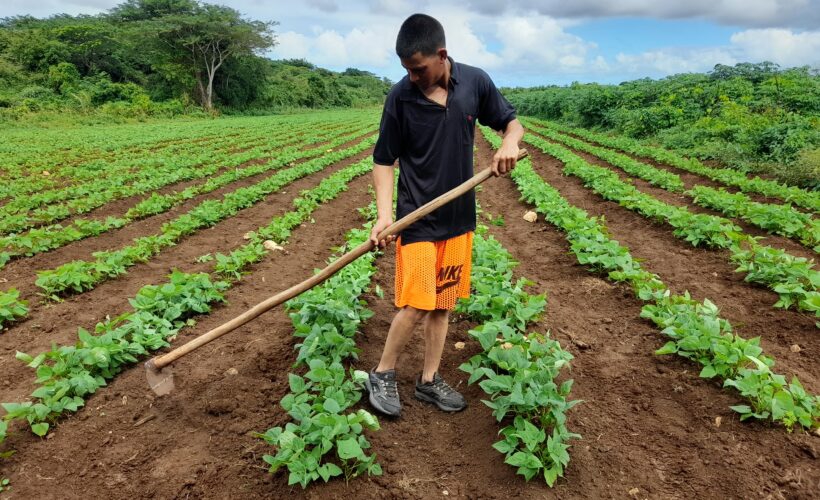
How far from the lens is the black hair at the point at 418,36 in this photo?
2287mm

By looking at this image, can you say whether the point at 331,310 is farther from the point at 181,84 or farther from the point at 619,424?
the point at 181,84

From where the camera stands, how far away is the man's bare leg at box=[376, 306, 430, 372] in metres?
2.71

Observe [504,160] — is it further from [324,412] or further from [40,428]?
[40,428]

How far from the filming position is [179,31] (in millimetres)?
39594

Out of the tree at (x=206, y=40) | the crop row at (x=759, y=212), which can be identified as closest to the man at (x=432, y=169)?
the crop row at (x=759, y=212)

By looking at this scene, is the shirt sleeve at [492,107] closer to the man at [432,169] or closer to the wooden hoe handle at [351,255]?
the man at [432,169]

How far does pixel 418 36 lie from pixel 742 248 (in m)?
5.26

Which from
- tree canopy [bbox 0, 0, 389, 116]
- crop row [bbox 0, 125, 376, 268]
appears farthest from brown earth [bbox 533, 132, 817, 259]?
tree canopy [bbox 0, 0, 389, 116]

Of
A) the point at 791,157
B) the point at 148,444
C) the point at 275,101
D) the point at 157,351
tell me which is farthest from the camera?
the point at 275,101

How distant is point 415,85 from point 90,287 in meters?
4.17

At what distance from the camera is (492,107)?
273 centimetres

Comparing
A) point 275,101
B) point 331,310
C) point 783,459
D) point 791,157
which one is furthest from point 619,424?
point 275,101

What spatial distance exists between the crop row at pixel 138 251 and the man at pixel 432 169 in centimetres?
371

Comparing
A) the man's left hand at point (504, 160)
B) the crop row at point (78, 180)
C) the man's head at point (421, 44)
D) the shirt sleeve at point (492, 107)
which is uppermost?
the man's head at point (421, 44)
